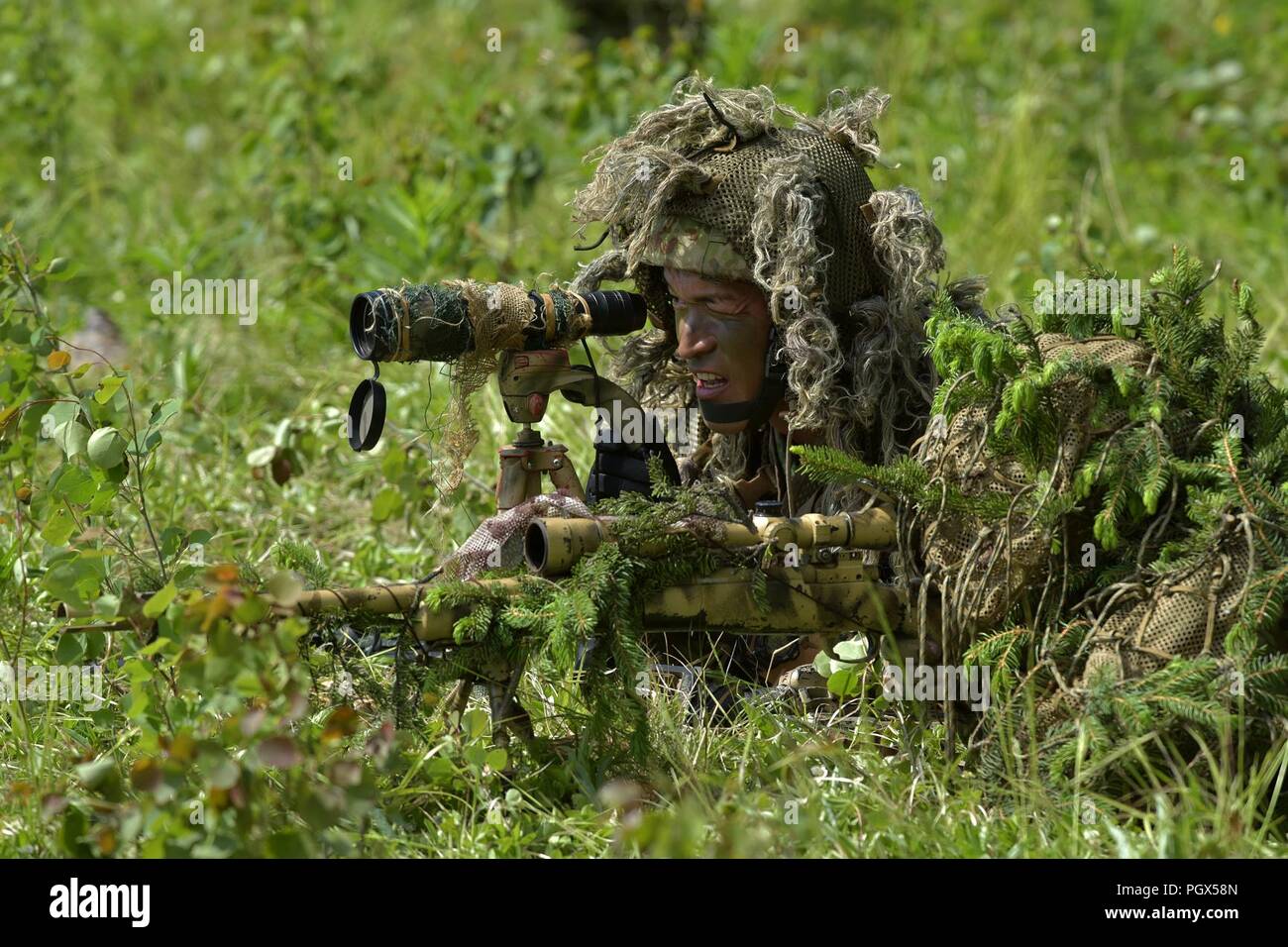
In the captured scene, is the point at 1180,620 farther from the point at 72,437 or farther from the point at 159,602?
the point at 72,437

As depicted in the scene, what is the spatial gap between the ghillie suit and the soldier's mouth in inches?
17.2

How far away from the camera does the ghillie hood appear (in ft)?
10.2

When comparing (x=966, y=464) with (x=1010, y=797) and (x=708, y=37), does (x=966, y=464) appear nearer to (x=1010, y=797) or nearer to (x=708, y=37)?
(x=1010, y=797)

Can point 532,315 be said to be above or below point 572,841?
above

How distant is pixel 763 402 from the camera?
10.7 feet

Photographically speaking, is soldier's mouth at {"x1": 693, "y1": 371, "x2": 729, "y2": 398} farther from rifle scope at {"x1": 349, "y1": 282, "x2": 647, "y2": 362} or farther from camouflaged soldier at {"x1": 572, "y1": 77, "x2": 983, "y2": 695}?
rifle scope at {"x1": 349, "y1": 282, "x2": 647, "y2": 362}

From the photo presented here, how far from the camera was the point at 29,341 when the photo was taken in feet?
11.2

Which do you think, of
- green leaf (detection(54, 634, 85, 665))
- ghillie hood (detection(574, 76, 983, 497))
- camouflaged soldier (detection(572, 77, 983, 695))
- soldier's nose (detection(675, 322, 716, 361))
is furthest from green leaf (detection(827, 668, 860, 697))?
green leaf (detection(54, 634, 85, 665))

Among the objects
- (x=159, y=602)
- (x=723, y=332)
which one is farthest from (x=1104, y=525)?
(x=159, y=602)

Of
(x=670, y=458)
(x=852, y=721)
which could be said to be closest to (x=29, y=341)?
(x=670, y=458)

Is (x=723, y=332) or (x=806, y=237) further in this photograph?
(x=723, y=332)

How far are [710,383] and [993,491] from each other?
69 centimetres
